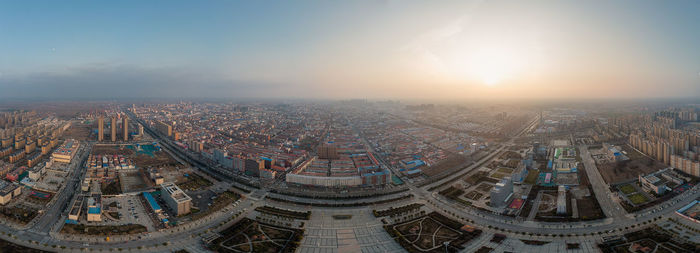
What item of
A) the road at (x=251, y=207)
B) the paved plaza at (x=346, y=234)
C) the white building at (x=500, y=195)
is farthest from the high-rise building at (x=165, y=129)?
the white building at (x=500, y=195)

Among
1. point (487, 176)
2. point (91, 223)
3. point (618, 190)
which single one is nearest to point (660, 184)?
point (618, 190)

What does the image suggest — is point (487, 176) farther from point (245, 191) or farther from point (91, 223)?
point (91, 223)

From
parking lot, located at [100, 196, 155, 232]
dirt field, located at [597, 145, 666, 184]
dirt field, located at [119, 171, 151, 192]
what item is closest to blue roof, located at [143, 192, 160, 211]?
parking lot, located at [100, 196, 155, 232]

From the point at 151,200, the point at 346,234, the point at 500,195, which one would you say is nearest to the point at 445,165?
the point at 500,195

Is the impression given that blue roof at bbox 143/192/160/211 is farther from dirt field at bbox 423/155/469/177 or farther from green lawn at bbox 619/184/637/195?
green lawn at bbox 619/184/637/195

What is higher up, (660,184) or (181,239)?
(660,184)

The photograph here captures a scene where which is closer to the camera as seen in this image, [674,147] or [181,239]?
[181,239]
